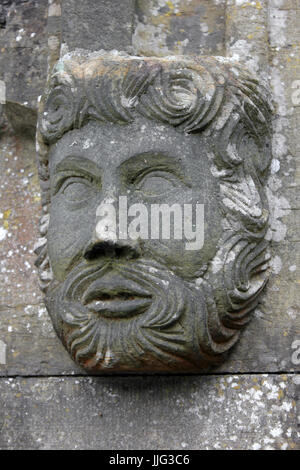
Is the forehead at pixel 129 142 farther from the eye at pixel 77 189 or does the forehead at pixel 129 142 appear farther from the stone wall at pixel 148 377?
the stone wall at pixel 148 377

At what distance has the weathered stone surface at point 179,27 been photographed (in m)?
3.30

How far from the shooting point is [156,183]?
9.49 feet

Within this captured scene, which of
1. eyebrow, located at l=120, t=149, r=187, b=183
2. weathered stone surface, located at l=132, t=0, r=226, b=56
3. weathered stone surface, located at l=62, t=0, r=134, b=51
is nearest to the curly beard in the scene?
eyebrow, located at l=120, t=149, r=187, b=183

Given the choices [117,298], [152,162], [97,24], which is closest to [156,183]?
[152,162]

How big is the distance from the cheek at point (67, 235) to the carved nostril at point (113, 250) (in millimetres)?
53

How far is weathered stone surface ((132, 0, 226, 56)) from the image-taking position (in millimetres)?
3301

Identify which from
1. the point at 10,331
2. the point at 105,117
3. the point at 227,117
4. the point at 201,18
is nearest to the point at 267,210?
the point at 227,117

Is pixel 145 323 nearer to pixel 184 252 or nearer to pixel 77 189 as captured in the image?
pixel 184 252

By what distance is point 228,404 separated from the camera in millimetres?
2924

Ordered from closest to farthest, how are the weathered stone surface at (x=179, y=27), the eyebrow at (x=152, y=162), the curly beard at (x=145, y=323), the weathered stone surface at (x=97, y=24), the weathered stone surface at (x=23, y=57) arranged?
the curly beard at (x=145, y=323)
the eyebrow at (x=152, y=162)
the weathered stone surface at (x=97, y=24)
the weathered stone surface at (x=179, y=27)
the weathered stone surface at (x=23, y=57)

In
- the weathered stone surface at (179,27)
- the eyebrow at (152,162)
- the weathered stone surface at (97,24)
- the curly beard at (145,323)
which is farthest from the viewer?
the weathered stone surface at (179,27)

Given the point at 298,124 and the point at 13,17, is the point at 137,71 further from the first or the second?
the point at 13,17

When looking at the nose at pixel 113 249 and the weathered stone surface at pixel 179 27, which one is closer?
the nose at pixel 113 249

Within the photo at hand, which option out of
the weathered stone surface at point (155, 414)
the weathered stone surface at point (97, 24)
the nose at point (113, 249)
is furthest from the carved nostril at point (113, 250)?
the weathered stone surface at point (97, 24)
